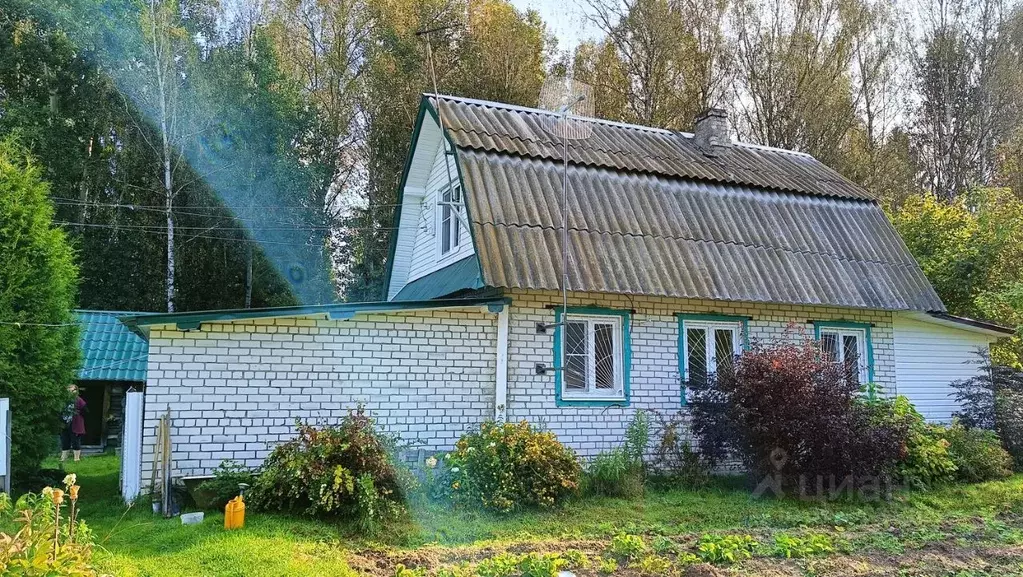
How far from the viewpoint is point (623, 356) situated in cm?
1137

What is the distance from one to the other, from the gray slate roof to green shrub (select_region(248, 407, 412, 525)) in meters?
3.12

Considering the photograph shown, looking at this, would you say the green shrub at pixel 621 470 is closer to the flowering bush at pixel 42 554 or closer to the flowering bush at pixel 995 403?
the flowering bush at pixel 42 554

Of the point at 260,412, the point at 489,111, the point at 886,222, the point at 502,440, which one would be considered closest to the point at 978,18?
the point at 886,222

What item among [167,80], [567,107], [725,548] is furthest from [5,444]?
[167,80]

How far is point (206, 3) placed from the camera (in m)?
26.3

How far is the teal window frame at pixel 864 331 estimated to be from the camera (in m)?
13.0

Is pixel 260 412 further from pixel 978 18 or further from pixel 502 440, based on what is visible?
pixel 978 18

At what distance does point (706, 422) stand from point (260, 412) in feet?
20.3

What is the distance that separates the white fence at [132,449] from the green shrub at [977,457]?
1147cm

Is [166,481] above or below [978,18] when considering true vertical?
below

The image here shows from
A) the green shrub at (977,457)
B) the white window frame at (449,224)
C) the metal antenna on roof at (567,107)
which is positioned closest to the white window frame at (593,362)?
the metal antenna on roof at (567,107)

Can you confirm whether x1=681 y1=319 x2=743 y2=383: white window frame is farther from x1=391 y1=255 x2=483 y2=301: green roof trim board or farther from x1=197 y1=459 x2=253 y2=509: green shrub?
x1=197 y1=459 x2=253 y2=509: green shrub

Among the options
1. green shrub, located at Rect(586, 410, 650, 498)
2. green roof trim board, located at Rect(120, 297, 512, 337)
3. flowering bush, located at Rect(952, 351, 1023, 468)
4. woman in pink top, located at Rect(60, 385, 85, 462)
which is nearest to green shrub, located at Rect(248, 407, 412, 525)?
green roof trim board, located at Rect(120, 297, 512, 337)

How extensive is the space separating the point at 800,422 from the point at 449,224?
7312 mm
